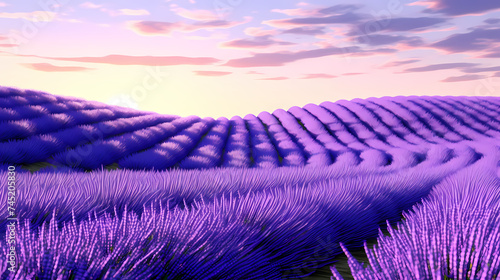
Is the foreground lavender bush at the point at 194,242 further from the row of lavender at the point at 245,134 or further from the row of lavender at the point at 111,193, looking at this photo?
the row of lavender at the point at 245,134

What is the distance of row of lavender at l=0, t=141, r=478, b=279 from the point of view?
3.02 feet

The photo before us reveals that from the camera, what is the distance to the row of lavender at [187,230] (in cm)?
92

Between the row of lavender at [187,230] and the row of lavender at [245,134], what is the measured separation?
410cm

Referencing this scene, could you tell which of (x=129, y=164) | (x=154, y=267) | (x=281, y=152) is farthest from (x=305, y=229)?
(x=281, y=152)

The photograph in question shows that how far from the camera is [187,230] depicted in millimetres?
1079

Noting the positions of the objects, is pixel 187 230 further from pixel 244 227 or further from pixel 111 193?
pixel 111 193

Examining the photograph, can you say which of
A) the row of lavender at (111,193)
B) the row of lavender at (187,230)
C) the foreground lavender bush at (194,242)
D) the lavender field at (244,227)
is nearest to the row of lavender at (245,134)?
the row of lavender at (111,193)

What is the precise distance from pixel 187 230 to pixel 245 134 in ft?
35.5

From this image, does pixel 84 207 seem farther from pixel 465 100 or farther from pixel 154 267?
pixel 465 100

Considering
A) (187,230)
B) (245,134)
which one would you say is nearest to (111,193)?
(187,230)

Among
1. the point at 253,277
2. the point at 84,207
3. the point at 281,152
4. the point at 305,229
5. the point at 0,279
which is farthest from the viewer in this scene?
the point at 281,152

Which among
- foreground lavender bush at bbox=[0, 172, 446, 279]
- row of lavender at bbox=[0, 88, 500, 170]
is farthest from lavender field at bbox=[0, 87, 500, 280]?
row of lavender at bbox=[0, 88, 500, 170]

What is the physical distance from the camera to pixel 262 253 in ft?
3.89

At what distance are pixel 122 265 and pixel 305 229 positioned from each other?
69 cm
